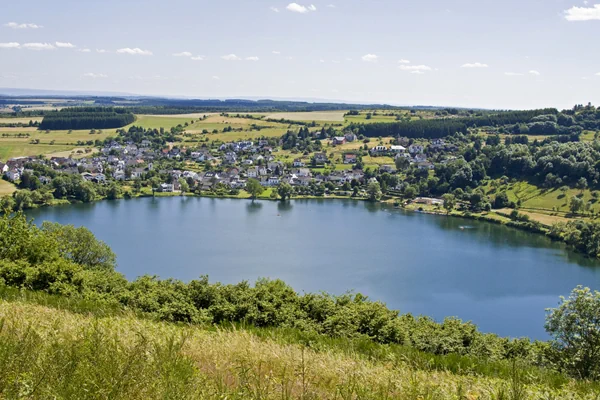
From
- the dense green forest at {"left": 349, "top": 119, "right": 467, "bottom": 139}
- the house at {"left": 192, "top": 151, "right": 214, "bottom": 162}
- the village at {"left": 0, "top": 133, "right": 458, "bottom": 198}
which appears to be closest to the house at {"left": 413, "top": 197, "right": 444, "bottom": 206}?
the village at {"left": 0, "top": 133, "right": 458, "bottom": 198}

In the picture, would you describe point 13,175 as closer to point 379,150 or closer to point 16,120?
point 379,150

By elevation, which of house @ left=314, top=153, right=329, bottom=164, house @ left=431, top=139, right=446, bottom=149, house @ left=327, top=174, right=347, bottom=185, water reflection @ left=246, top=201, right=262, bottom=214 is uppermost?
house @ left=431, top=139, right=446, bottom=149

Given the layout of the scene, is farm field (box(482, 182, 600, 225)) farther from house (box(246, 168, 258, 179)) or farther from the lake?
house (box(246, 168, 258, 179))

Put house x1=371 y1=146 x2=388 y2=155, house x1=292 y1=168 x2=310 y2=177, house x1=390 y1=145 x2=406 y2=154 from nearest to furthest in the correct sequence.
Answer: house x1=292 y1=168 x2=310 y2=177, house x1=390 y1=145 x2=406 y2=154, house x1=371 y1=146 x2=388 y2=155

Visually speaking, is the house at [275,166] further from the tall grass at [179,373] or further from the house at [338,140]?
the tall grass at [179,373]

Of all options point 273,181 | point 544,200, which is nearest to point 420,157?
point 273,181

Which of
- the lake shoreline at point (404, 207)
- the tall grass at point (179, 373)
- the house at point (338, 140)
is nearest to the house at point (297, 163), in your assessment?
the lake shoreline at point (404, 207)
